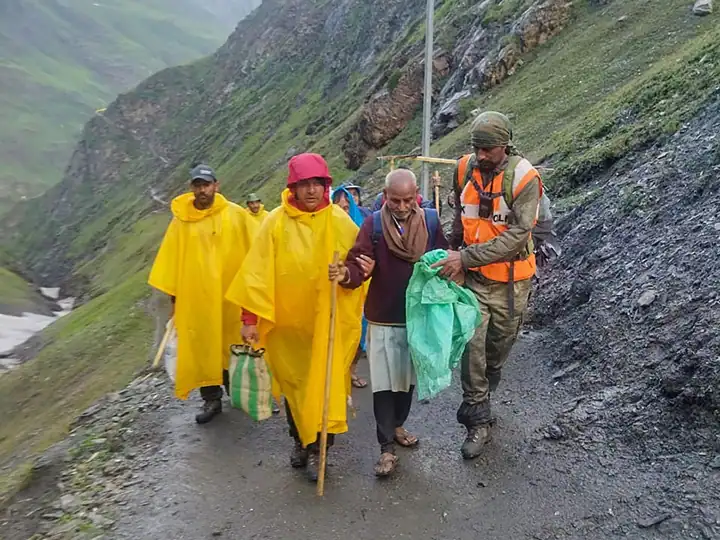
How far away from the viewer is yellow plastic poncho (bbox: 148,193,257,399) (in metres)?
6.85

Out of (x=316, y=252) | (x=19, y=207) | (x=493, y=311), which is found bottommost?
(x=19, y=207)

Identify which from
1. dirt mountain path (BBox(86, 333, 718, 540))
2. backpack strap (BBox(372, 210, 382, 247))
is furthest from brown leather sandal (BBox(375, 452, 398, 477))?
backpack strap (BBox(372, 210, 382, 247))

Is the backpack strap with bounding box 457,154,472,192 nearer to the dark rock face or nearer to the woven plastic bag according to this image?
the dark rock face

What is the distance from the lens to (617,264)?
7332 millimetres

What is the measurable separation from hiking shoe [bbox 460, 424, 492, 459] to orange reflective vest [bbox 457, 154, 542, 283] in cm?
125

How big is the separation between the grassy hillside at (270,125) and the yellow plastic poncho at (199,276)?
543 centimetres

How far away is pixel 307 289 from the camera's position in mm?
5418

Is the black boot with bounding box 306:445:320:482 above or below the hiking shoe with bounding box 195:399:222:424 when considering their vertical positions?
above

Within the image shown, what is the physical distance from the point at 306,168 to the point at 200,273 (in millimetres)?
2214

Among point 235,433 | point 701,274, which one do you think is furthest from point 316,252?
point 701,274

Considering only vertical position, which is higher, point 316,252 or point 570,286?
point 316,252

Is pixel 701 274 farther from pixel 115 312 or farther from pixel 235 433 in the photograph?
pixel 115 312

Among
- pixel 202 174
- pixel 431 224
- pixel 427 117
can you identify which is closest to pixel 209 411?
pixel 202 174

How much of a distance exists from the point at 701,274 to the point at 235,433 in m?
Answer: 4.39
